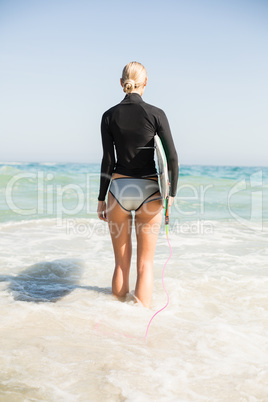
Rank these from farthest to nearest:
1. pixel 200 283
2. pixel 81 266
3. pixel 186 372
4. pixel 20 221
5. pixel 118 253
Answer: pixel 20 221
pixel 81 266
pixel 200 283
pixel 118 253
pixel 186 372

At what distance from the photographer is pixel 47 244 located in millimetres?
6574

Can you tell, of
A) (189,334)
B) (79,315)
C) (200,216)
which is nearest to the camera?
(189,334)

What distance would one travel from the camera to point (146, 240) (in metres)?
3.32

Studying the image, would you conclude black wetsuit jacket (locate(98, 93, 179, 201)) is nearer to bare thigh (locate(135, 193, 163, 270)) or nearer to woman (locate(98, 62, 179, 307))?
woman (locate(98, 62, 179, 307))

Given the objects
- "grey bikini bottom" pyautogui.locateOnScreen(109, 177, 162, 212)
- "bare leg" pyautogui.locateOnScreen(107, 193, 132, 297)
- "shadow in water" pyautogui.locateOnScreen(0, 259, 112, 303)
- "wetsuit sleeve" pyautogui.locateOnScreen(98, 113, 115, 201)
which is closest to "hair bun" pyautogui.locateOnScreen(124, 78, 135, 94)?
"wetsuit sleeve" pyautogui.locateOnScreen(98, 113, 115, 201)

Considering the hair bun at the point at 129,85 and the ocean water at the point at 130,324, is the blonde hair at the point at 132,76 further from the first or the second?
the ocean water at the point at 130,324

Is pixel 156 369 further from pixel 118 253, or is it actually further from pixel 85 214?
pixel 85 214

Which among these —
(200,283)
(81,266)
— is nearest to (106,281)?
(81,266)

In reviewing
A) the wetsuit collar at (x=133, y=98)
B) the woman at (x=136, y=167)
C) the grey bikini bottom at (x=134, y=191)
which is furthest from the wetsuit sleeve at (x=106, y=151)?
the wetsuit collar at (x=133, y=98)

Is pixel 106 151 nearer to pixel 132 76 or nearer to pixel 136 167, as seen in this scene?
pixel 136 167

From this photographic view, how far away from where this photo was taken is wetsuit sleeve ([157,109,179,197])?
309 cm

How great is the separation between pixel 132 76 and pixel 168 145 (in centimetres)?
71

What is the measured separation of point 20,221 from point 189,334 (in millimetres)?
6643

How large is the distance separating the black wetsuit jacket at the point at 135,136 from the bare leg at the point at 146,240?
0.84 ft
